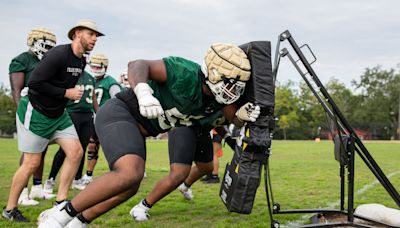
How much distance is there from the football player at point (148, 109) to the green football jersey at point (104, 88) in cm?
451

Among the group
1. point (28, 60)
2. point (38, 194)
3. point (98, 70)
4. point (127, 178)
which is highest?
point (98, 70)

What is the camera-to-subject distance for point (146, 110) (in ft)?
10.5

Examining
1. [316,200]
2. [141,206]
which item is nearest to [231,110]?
[141,206]

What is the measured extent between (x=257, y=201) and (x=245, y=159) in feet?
9.61

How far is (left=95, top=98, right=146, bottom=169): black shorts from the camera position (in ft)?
11.5

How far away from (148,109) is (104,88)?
17.9 ft

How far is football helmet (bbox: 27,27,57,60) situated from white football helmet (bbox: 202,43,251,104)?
291cm

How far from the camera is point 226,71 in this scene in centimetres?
349

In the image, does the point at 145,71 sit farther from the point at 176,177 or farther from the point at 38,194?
the point at 38,194

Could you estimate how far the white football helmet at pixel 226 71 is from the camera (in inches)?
138

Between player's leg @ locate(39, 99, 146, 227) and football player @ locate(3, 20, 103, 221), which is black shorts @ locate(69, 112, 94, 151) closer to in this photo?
football player @ locate(3, 20, 103, 221)

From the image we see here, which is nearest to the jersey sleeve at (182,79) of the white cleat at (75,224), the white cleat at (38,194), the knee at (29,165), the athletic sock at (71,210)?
the athletic sock at (71,210)

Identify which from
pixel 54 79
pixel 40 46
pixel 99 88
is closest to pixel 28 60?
pixel 40 46

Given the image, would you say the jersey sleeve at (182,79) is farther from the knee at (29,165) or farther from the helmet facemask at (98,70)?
the helmet facemask at (98,70)
